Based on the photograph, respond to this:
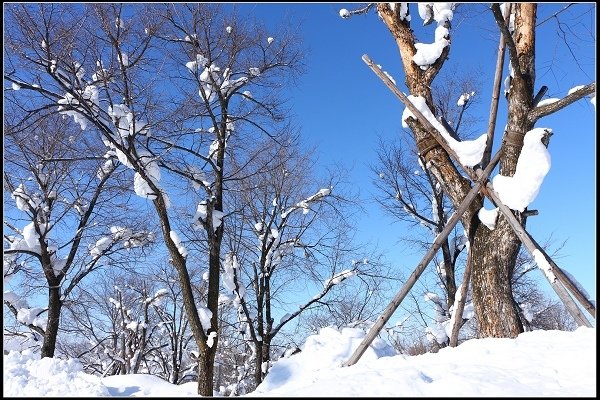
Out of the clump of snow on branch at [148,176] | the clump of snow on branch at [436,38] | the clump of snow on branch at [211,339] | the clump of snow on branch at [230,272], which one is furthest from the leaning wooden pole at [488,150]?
the clump of snow on branch at [230,272]

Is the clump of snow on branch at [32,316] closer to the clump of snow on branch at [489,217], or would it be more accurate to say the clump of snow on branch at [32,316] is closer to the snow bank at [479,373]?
the snow bank at [479,373]

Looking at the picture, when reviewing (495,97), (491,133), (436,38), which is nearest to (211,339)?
(491,133)

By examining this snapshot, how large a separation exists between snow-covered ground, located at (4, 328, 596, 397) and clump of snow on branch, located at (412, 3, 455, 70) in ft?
12.8

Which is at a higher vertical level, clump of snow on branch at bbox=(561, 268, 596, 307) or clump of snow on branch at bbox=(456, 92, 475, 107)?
clump of snow on branch at bbox=(456, 92, 475, 107)

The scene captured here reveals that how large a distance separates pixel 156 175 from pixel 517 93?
5.58 meters

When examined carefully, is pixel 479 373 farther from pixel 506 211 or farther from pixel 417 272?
pixel 506 211

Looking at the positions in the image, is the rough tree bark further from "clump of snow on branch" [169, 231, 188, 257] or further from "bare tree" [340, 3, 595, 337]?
"clump of snow on branch" [169, 231, 188, 257]

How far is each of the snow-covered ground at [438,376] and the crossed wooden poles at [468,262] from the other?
0.57 m

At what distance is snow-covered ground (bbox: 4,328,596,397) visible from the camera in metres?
2.67

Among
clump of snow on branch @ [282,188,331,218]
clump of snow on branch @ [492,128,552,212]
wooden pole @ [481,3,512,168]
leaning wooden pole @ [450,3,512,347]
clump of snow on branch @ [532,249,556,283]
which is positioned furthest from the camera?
clump of snow on branch @ [282,188,331,218]

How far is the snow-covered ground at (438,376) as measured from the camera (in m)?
2.67

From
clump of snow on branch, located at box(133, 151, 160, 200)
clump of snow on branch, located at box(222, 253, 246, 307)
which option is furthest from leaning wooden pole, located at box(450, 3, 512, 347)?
clump of snow on branch, located at box(222, 253, 246, 307)

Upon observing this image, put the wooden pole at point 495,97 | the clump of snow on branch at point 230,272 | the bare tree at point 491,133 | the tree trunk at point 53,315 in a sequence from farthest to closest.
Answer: the clump of snow on branch at point 230,272 < the tree trunk at point 53,315 < the wooden pole at point 495,97 < the bare tree at point 491,133

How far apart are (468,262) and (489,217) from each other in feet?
1.98
